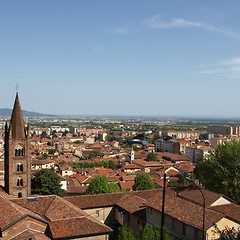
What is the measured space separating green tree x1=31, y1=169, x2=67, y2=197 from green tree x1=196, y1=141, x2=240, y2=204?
58.3 ft

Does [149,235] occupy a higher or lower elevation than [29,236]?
higher

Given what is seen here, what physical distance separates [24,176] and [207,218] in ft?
68.3

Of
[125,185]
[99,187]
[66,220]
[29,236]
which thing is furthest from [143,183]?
[29,236]

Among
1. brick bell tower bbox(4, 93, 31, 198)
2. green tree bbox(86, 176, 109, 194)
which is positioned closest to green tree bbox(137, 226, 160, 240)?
brick bell tower bbox(4, 93, 31, 198)

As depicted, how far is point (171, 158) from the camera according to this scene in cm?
10675

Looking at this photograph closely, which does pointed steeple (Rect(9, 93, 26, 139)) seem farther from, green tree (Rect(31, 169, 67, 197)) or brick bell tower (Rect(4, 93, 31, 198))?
green tree (Rect(31, 169, 67, 197))

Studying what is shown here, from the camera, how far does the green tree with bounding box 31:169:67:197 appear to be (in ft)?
142

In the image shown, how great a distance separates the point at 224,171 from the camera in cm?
3909

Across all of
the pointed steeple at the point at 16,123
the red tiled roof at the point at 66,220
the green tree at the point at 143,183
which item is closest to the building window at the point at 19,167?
the pointed steeple at the point at 16,123

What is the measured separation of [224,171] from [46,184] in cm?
2103

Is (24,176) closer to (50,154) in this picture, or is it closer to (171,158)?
(171,158)

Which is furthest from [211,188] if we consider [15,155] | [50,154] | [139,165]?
[50,154]

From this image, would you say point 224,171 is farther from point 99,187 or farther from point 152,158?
point 152,158

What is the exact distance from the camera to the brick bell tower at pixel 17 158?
37.9 metres
